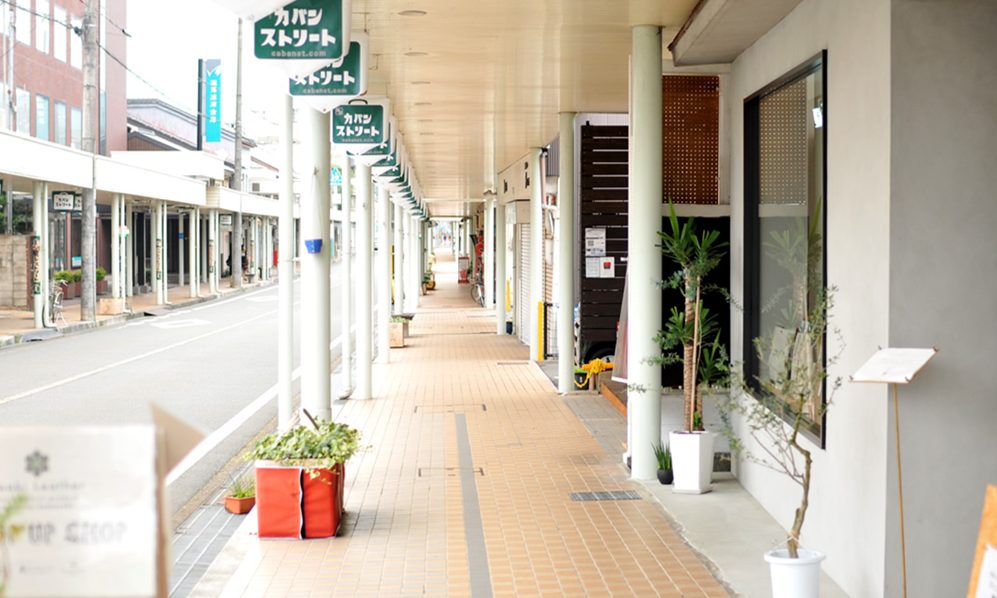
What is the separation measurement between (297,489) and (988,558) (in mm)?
5180

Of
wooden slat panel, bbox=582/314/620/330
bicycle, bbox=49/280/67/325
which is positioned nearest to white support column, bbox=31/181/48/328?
bicycle, bbox=49/280/67/325

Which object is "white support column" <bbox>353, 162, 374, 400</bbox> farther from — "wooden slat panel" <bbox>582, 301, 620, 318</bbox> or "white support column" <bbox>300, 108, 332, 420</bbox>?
"white support column" <bbox>300, 108, 332, 420</bbox>

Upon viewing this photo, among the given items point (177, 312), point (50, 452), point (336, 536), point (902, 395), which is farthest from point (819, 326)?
point (177, 312)

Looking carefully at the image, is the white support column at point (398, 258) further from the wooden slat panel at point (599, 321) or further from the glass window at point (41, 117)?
the glass window at point (41, 117)

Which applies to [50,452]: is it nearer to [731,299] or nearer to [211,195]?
[731,299]

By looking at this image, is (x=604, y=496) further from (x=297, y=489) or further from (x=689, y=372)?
(x=297, y=489)

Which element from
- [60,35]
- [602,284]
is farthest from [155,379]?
[60,35]

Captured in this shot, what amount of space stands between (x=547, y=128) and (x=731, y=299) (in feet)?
29.2

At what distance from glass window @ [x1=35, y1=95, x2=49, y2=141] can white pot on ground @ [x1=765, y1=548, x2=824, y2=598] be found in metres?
36.8

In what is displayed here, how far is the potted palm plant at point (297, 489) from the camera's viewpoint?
7914mm

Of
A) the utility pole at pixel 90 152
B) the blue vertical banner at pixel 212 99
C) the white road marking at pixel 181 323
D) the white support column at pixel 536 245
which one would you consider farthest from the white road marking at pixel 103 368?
the blue vertical banner at pixel 212 99

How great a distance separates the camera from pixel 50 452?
260 cm

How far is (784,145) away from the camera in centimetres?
851

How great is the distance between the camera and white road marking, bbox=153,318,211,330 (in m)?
28.4
